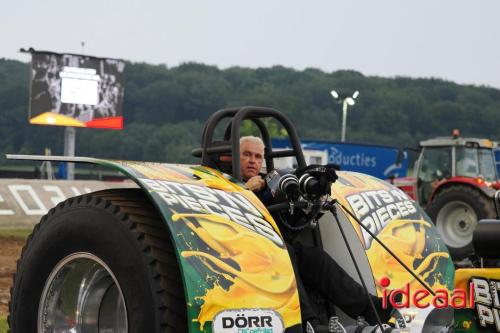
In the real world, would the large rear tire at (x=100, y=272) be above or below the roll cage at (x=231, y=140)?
below

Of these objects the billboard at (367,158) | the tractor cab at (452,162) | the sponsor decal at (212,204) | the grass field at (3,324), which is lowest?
the billboard at (367,158)

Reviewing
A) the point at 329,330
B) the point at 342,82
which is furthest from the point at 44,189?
the point at 342,82

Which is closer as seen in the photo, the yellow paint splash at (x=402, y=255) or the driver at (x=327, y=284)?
the driver at (x=327, y=284)

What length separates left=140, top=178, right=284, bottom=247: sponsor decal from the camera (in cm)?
410

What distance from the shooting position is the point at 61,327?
446 cm

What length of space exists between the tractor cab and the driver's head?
1394 cm

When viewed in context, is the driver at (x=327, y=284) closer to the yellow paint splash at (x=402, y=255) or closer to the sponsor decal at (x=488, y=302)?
the yellow paint splash at (x=402, y=255)

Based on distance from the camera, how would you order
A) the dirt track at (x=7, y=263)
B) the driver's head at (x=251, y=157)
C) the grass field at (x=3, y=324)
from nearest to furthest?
the driver's head at (x=251, y=157), the grass field at (x=3, y=324), the dirt track at (x=7, y=263)

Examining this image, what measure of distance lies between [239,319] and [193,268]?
28cm

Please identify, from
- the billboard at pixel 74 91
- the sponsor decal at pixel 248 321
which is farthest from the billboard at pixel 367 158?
the sponsor decal at pixel 248 321

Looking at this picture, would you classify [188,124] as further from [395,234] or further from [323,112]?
[395,234]

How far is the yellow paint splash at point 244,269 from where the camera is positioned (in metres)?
3.83

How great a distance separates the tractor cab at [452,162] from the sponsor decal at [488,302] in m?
14.5

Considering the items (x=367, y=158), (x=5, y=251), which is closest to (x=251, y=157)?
(x=5, y=251)
